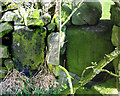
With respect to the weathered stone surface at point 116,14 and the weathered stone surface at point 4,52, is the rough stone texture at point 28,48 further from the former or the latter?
the weathered stone surface at point 116,14

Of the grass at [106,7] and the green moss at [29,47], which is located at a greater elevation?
the grass at [106,7]

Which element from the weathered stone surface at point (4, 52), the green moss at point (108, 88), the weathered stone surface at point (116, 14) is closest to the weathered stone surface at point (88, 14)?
the weathered stone surface at point (116, 14)

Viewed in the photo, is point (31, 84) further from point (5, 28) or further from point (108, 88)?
point (108, 88)

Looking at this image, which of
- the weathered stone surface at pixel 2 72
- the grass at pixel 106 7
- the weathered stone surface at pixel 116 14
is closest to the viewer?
the weathered stone surface at pixel 116 14

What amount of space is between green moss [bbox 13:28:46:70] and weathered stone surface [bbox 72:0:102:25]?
511 mm

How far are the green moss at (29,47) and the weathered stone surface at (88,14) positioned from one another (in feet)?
1.68

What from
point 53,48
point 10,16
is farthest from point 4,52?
point 53,48

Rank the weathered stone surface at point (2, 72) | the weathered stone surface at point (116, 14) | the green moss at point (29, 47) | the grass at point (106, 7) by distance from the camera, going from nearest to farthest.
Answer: the weathered stone surface at point (116, 14), the grass at point (106, 7), the green moss at point (29, 47), the weathered stone surface at point (2, 72)

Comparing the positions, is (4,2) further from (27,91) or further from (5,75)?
(27,91)

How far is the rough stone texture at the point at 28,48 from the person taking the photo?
1870mm

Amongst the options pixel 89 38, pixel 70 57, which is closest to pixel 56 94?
pixel 70 57

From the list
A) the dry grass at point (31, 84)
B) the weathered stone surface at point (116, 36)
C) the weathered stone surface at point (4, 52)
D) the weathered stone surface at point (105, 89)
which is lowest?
the dry grass at point (31, 84)

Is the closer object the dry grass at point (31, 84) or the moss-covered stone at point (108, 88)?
the moss-covered stone at point (108, 88)

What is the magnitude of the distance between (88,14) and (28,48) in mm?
925
